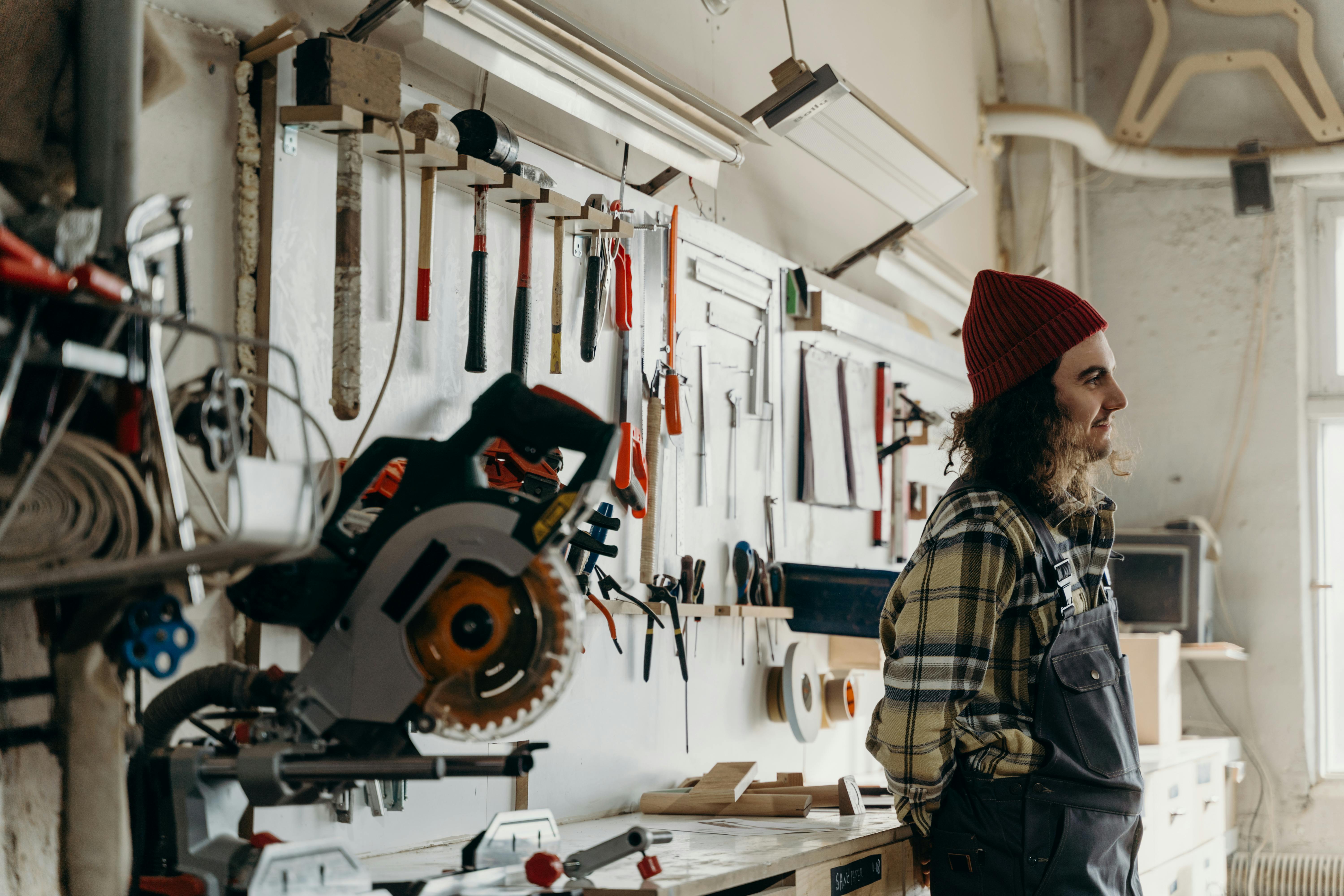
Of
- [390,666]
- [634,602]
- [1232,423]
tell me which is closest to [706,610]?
[634,602]

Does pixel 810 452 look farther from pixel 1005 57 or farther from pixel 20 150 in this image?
pixel 1005 57

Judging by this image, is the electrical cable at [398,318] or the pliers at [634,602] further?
the pliers at [634,602]

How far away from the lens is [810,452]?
3.31 m

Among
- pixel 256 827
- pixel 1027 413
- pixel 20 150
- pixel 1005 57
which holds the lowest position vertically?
pixel 256 827

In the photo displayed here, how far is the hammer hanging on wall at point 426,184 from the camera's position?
1.92 meters

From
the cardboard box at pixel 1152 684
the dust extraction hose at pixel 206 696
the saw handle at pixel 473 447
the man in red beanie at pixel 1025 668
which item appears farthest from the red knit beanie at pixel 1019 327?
the cardboard box at pixel 1152 684

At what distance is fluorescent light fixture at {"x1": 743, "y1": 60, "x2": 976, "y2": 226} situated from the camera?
2828 millimetres

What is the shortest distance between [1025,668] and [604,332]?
40.1 inches

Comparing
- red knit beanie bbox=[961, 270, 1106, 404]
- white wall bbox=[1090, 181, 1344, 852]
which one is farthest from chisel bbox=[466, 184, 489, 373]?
white wall bbox=[1090, 181, 1344, 852]

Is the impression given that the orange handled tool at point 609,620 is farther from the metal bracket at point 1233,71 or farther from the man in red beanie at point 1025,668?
the metal bracket at point 1233,71

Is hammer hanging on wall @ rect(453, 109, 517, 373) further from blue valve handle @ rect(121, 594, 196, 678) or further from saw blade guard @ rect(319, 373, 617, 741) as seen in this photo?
blue valve handle @ rect(121, 594, 196, 678)

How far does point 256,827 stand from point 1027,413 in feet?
4.28

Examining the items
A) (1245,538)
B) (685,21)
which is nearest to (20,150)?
(685,21)

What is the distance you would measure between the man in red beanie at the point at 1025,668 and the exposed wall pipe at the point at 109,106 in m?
1.24
